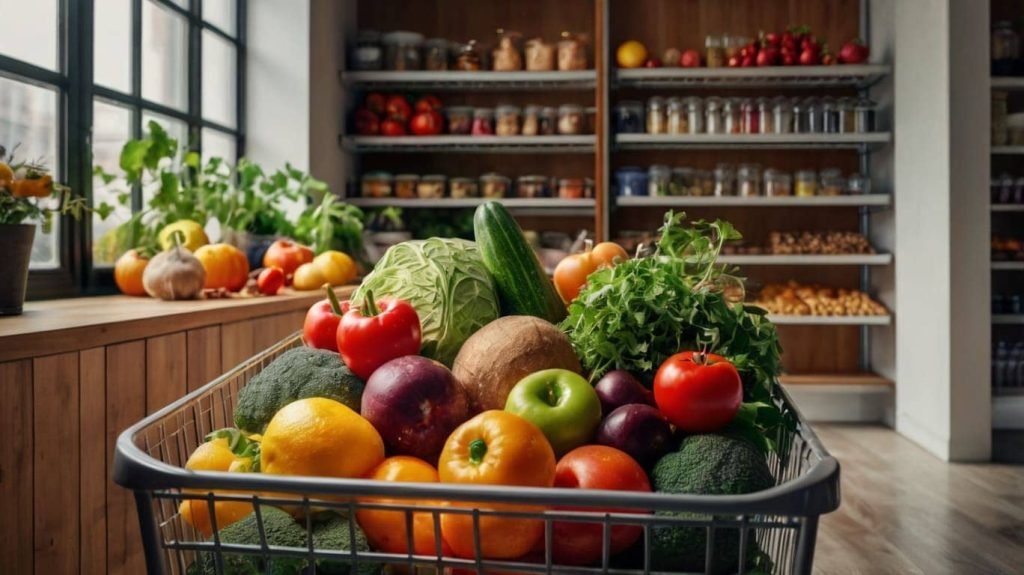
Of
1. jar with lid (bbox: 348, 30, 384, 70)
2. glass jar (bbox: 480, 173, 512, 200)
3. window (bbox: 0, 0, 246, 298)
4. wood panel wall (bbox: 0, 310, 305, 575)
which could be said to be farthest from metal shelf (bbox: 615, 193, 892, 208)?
wood panel wall (bbox: 0, 310, 305, 575)

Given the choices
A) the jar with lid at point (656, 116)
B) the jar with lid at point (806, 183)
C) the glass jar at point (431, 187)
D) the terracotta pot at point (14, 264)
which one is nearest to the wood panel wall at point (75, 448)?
the terracotta pot at point (14, 264)

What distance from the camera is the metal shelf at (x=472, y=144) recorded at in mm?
4879

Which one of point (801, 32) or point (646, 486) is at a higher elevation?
point (801, 32)

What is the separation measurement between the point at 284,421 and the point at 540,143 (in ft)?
14.3

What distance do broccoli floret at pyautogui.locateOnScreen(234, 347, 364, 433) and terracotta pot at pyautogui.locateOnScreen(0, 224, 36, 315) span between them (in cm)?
123

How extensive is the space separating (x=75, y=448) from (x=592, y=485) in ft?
4.29

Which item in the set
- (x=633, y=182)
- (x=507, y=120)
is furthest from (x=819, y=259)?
(x=507, y=120)

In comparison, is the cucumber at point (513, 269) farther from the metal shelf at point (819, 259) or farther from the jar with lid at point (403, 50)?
the jar with lid at point (403, 50)

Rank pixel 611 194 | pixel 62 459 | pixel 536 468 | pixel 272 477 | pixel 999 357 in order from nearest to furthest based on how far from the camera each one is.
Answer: pixel 272 477 → pixel 536 468 → pixel 62 459 → pixel 999 357 → pixel 611 194

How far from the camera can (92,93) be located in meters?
3.05

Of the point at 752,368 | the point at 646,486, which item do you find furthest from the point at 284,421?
the point at 752,368

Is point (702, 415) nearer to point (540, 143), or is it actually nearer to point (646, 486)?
point (646, 486)

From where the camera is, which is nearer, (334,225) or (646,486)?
(646,486)

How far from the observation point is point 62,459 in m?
1.66
